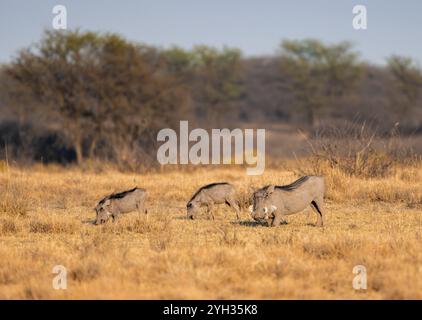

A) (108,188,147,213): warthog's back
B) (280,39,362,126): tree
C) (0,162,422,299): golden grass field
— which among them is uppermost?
(280,39,362,126): tree

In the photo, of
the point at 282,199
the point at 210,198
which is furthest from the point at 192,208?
the point at 282,199

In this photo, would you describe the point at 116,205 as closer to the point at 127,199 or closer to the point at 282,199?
the point at 127,199

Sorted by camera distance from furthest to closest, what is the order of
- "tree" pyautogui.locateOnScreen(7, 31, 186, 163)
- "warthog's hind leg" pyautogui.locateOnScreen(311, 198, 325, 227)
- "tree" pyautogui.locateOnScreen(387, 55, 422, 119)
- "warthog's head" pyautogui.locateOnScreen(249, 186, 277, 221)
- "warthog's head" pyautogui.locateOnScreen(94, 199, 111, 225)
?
"tree" pyautogui.locateOnScreen(387, 55, 422, 119), "tree" pyautogui.locateOnScreen(7, 31, 186, 163), "warthog's head" pyautogui.locateOnScreen(94, 199, 111, 225), "warthog's hind leg" pyautogui.locateOnScreen(311, 198, 325, 227), "warthog's head" pyautogui.locateOnScreen(249, 186, 277, 221)

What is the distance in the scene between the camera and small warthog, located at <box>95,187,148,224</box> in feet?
33.3

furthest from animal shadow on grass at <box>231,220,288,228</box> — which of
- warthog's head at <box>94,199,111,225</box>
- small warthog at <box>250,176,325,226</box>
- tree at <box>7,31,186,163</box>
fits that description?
tree at <box>7,31,186,163</box>

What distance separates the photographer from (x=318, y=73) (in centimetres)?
5838

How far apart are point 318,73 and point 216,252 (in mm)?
52458

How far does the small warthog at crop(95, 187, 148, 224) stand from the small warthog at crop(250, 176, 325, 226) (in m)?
1.96

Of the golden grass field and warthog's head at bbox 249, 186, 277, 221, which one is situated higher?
warthog's head at bbox 249, 186, 277, 221

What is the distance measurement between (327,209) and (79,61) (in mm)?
20871

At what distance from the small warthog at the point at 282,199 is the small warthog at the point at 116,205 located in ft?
6.45

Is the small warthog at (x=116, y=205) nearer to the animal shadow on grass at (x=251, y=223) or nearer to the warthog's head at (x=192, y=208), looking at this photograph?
the warthog's head at (x=192, y=208)

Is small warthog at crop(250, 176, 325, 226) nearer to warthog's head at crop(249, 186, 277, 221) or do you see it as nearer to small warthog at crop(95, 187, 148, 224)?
warthog's head at crop(249, 186, 277, 221)
